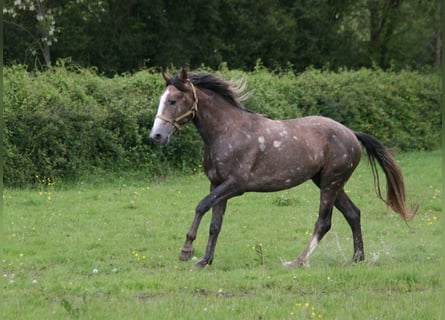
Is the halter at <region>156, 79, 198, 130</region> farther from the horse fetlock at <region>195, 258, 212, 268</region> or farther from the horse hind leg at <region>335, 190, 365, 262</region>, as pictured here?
the horse hind leg at <region>335, 190, 365, 262</region>

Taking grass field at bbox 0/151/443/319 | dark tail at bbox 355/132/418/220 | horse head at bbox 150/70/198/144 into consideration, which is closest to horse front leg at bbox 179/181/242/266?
grass field at bbox 0/151/443/319

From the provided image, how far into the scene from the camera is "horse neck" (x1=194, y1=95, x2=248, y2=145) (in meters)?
10.2

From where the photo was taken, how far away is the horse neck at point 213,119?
1017cm

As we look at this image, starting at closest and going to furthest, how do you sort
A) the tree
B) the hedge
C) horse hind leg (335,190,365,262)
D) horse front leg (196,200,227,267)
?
horse front leg (196,200,227,267)
horse hind leg (335,190,365,262)
the hedge
the tree

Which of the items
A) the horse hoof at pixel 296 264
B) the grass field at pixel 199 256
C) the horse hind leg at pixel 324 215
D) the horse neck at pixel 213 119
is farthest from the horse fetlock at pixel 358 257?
the horse neck at pixel 213 119

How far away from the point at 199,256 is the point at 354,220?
2.16 m

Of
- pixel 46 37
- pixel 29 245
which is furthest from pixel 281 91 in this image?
pixel 29 245

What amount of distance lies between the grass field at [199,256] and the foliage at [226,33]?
15.4 metres

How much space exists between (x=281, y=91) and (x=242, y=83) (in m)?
13.4

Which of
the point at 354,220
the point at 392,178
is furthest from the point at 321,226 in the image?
the point at 392,178

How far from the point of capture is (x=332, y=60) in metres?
38.9

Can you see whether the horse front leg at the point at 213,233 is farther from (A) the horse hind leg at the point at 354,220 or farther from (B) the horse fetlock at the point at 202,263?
(A) the horse hind leg at the point at 354,220

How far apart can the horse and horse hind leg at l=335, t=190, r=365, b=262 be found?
0.01 m

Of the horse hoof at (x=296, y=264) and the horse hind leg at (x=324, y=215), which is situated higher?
the horse hind leg at (x=324, y=215)
